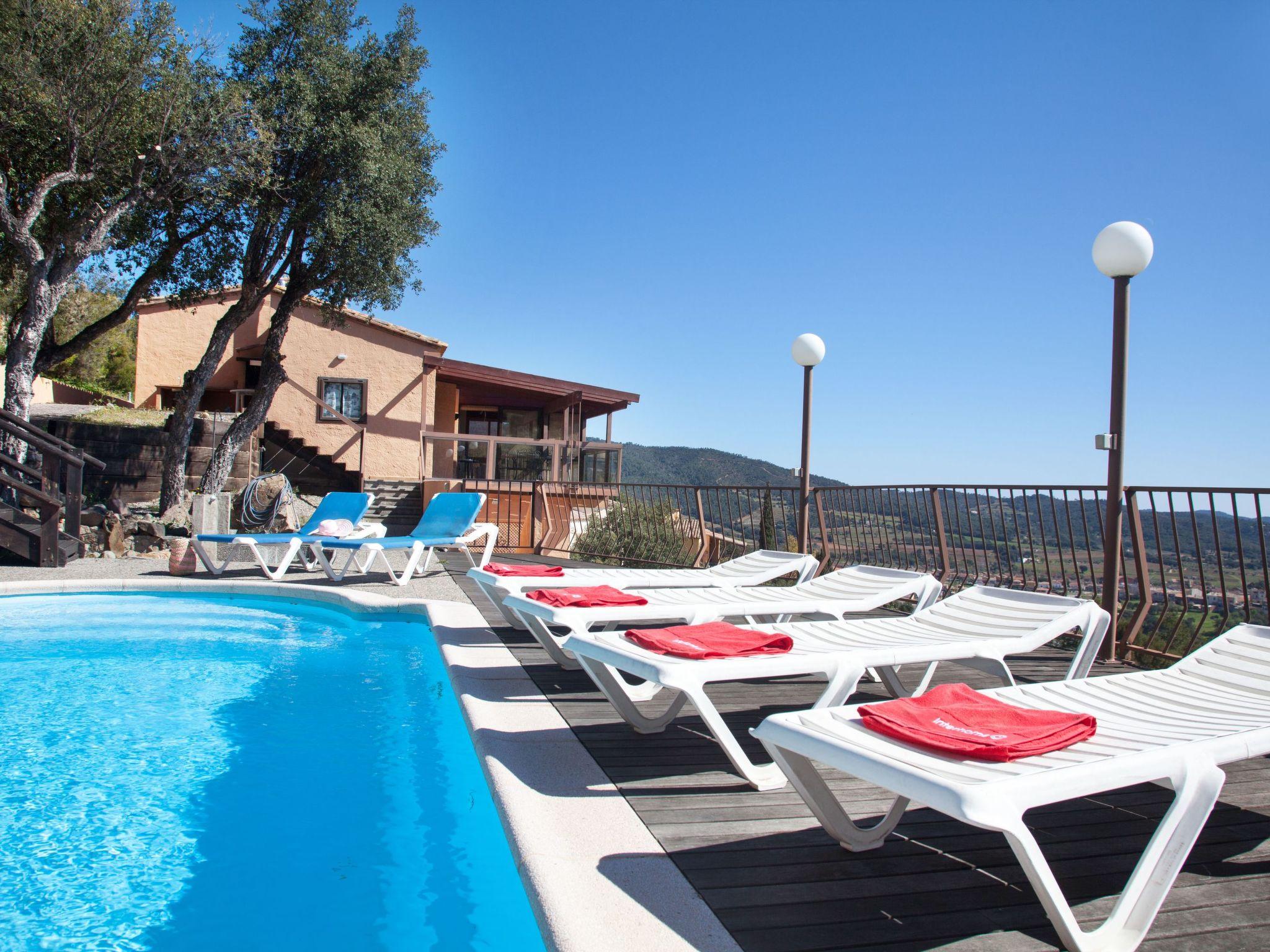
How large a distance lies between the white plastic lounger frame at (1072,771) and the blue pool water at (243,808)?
3.26ft

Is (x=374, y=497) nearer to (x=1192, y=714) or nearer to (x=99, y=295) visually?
(x=99, y=295)

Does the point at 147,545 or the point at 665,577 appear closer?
the point at 665,577

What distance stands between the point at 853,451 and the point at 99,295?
76.5 feet

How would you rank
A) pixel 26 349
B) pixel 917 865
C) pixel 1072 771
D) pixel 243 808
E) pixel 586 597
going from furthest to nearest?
pixel 26 349 < pixel 586 597 < pixel 243 808 < pixel 917 865 < pixel 1072 771

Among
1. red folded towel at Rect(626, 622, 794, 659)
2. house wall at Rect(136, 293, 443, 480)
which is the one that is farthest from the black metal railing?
house wall at Rect(136, 293, 443, 480)

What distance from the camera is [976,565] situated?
6180 millimetres

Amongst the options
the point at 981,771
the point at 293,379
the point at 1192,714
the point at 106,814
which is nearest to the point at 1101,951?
the point at 981,771

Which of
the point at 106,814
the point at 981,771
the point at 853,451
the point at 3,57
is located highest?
the point at 3,57

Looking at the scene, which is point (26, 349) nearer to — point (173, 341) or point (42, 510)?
point (42, 510)

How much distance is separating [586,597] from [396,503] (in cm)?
1460

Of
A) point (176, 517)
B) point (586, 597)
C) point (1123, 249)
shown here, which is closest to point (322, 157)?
point (176, 517)

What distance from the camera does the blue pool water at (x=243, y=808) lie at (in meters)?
2.55

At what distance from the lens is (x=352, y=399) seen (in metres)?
19.1

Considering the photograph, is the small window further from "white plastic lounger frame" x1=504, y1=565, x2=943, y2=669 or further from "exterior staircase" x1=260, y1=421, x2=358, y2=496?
"white plastic lounger frame" x1=504, y1=565, x2=943, y2=669
